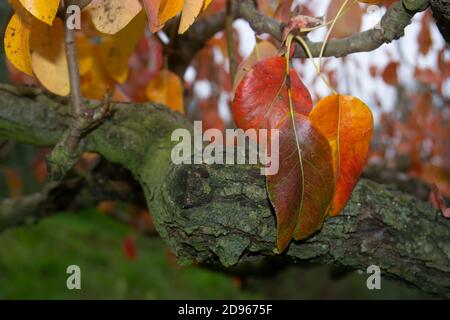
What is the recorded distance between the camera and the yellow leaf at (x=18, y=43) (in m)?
0.73

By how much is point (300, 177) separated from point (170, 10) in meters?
0.29

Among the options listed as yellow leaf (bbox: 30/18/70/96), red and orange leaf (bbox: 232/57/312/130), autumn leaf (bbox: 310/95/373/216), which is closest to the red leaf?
autumn leaf (bbox: 310/95/373/216)

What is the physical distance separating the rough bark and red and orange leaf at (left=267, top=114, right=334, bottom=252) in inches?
2.7

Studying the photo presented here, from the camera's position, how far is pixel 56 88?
0.89m

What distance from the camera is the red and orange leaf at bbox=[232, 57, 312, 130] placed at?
2.49 ft

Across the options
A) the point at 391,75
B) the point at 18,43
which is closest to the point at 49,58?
the point at 18,43

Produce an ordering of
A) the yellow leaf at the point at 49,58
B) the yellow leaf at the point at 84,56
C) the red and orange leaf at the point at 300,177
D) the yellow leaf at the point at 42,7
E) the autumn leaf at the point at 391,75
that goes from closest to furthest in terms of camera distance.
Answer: the yellow leaf at the point at 42,7, the red and orange leaf at the point at 300,177, the yellow leaf at the point at 49,58, the yellow leaf at the point at 84,56, the autumn leaf at the point at 391,75

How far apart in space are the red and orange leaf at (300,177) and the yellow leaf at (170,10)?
0.22 meters

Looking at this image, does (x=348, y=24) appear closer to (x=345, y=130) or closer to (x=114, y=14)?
(x=345, y=130)

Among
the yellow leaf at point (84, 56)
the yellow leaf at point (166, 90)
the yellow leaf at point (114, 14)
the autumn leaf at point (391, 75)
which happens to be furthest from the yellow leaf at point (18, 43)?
the autumn leaf at point (391, 75)

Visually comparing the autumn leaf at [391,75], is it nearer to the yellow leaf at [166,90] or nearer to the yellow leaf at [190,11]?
the yellow leaf at [166,90]
